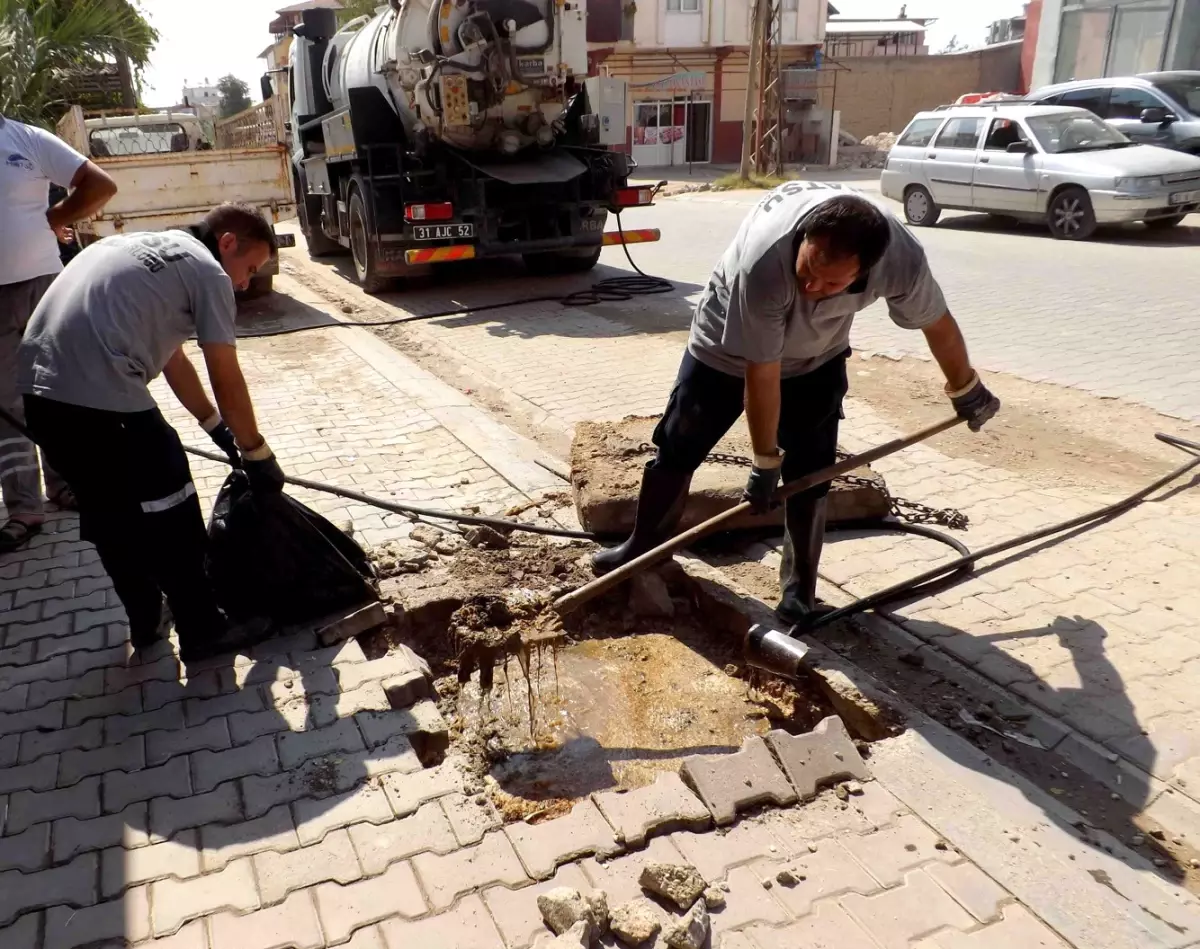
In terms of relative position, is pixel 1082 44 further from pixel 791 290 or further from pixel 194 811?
pixel 194 811

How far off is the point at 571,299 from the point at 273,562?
259 inches

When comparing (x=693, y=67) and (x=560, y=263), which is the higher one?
(x=693, y=67)

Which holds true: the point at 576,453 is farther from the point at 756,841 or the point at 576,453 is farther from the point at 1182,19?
the point at 1182,19

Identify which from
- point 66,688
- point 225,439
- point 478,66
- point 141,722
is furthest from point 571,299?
point 141,722

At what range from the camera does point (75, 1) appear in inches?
475

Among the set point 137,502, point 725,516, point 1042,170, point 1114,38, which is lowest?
point 725,516

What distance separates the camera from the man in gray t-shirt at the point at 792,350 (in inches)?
101

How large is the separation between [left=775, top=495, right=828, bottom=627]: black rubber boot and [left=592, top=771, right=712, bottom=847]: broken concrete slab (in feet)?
3.33

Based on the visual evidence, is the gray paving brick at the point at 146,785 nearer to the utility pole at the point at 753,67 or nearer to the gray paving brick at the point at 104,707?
the gray paving brick at the point at 104,707

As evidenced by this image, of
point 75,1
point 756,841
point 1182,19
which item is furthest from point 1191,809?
point 1182,19

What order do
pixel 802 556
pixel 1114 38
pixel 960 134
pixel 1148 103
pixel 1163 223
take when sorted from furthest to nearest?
pixel 1114 38 → pixel 1148 103 → pixel 960 134 → pixel 1163 223 → pixel 802 556

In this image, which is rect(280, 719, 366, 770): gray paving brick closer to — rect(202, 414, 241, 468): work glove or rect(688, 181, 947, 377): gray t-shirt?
rect(202, 414, 241, 468): work glove

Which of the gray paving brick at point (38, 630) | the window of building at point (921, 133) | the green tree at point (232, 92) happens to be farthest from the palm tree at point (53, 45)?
the green tree at point (232, 92)

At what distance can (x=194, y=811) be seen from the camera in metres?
2.50
